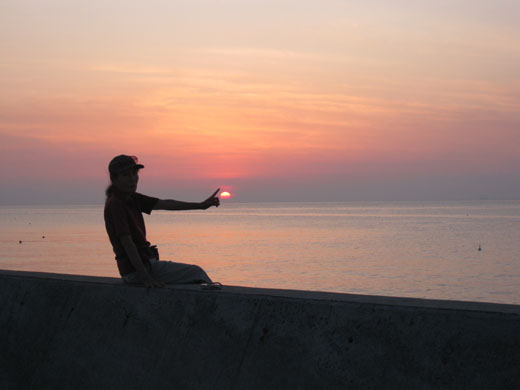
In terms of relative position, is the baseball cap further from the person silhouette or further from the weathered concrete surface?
the weathered concrete surface

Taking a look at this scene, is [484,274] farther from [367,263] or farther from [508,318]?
[508,318]

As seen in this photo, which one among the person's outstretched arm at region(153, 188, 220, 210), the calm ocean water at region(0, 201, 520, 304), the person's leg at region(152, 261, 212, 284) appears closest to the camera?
the person's leg at region(152, 261, 212, 284)

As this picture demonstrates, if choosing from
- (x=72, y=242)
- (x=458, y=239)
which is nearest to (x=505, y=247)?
(x=458, y=239)

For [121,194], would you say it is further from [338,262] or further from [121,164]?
[338,262]

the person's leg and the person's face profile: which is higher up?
the person's face profile

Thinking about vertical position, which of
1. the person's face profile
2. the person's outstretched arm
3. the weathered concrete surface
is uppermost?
the person's outstretched arm

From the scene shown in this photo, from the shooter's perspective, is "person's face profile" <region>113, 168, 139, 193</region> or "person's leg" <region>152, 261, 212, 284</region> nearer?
"person's face profile" <region>113, 168, 139, 193</region>

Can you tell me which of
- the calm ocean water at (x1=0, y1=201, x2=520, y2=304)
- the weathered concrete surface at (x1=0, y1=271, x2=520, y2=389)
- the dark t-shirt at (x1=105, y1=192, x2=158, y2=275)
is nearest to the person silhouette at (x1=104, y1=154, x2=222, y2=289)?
the dark t-shirt at (x1=105, y1=192, x2=158, y2=275)

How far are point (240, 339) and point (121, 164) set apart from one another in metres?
1.90

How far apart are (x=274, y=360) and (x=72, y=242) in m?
76.3

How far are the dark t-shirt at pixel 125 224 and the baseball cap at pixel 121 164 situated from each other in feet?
0.73

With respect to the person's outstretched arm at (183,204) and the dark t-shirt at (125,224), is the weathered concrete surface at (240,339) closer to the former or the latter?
the dark t-shirt at (125,224)

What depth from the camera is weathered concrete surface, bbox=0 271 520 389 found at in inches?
141

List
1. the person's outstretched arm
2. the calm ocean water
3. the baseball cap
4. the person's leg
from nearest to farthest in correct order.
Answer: the baseball cap → the person's leg → the person's outstretched arm → the calm ocean water
